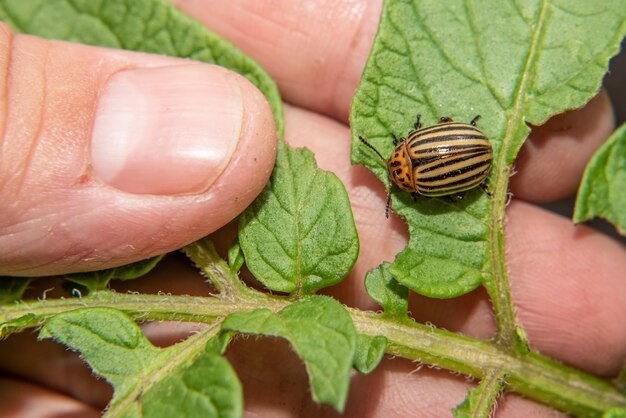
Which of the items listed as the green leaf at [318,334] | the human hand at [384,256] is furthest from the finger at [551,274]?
the green leaf at [318,334]

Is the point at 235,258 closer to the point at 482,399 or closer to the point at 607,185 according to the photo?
the point at 482,399

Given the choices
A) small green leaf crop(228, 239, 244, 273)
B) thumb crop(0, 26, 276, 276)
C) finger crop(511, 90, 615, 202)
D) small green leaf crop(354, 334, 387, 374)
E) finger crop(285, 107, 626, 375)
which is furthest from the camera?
finger crop(285, 107, 626, 375)

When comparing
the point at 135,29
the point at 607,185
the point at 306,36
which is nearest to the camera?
the point at 607,185

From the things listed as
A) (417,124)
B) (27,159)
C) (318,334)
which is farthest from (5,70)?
(417,124)

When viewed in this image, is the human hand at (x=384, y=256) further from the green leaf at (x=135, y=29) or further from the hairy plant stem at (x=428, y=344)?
the green leaf at (x=135, y=29)

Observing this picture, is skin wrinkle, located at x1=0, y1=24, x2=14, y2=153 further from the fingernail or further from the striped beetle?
the striped beetle

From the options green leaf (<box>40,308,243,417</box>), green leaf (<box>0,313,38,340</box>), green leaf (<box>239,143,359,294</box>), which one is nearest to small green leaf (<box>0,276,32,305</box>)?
green leaf (<box>0,313,38,340</box>)
